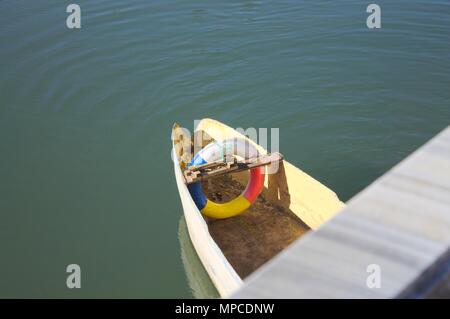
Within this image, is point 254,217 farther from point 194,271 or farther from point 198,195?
point 194,271

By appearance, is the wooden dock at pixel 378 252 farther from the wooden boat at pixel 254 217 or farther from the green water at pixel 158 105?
the green water at pixel 158 105

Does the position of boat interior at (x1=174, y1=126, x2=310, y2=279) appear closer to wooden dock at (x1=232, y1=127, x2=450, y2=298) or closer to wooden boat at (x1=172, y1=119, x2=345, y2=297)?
wooden boat at (x1=172, y1=119, x2=345, y2=297)

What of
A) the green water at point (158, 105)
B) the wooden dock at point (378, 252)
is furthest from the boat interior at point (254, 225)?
the wooden dock at point (378, 252)

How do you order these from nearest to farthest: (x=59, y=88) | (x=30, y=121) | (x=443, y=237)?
(x=443, y=237) → (x=30, y=121) → (x=59, y=88)

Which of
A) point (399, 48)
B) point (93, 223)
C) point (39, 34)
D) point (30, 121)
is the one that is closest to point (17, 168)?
point (30, 121)

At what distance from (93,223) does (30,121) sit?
3012mm

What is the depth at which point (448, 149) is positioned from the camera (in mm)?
1633

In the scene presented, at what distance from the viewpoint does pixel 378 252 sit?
1.38 metres

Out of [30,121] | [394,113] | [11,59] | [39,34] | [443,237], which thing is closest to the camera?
[443,237]

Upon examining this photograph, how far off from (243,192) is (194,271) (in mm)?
1075

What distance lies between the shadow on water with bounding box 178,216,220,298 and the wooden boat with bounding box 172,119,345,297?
155 mm

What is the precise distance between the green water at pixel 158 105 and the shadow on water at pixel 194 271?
86mm

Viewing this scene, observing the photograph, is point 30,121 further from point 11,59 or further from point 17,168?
point 11,59

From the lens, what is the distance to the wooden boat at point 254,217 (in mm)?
5941
